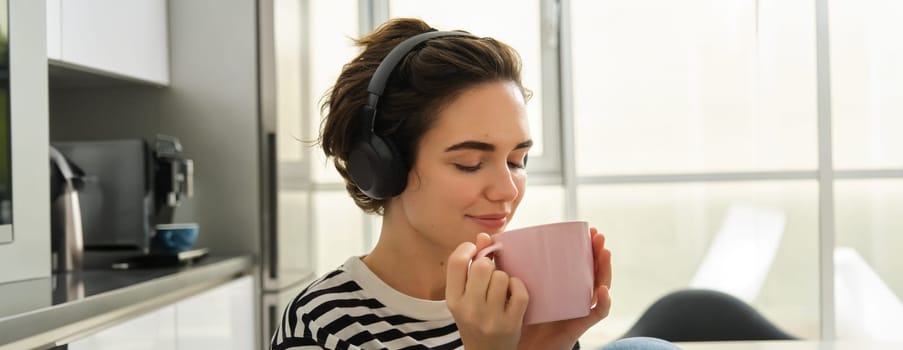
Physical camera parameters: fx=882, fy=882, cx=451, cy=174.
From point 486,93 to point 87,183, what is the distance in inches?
64.2

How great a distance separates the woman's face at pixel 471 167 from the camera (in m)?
0.96

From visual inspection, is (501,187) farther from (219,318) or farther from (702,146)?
(702,146)

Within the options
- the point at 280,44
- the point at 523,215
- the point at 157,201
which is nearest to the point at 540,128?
the point at 523,215

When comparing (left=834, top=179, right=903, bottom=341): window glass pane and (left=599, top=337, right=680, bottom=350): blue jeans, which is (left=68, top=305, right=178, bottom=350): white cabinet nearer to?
(left=599, top=337, right=680, bottom=350): blue jeans

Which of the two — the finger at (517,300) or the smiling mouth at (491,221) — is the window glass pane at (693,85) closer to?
the smiling mouth at (491,221)

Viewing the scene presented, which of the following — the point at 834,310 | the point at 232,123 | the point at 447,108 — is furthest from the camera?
the point at 834,310

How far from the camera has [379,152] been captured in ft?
3.22

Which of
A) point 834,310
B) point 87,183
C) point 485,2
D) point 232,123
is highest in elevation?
point 485,2

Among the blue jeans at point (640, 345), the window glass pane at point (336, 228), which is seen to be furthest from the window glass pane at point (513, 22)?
the blue jeans at point (640, 345)

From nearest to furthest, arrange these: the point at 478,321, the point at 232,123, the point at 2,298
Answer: the point at 478,321 → the point at 2,298 → the point at 232,123

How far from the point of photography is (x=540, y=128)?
11.7 feet

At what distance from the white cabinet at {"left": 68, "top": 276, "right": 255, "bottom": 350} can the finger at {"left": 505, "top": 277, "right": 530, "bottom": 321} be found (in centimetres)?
101

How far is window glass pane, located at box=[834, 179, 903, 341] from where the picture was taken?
136 inches

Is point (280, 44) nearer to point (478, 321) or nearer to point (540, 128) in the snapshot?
point (540, 128)
